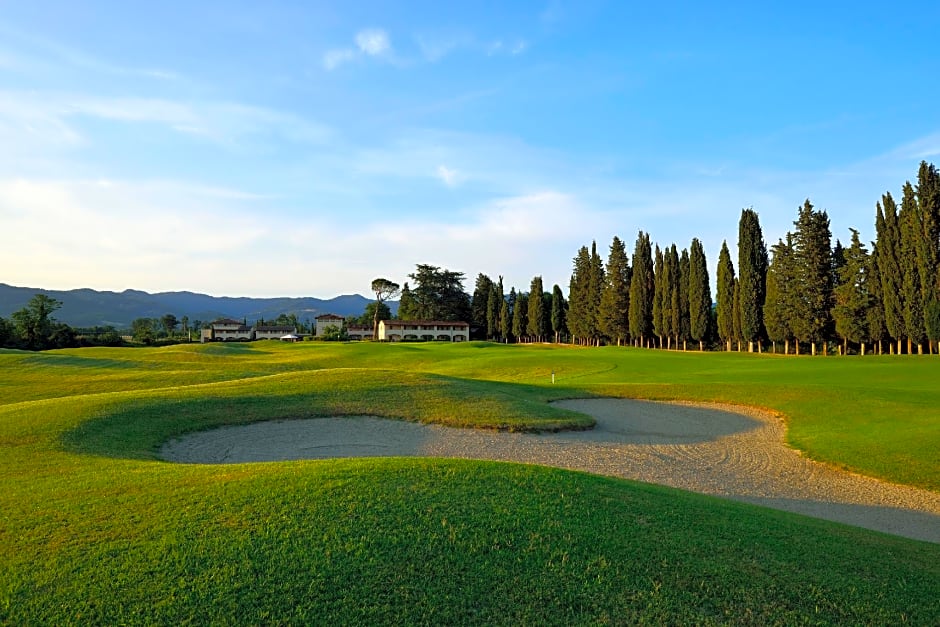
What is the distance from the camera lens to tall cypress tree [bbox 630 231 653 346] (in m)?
72.9

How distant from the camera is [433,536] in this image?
5.80 metres

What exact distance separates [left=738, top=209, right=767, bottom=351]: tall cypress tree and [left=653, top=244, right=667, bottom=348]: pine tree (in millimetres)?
10150

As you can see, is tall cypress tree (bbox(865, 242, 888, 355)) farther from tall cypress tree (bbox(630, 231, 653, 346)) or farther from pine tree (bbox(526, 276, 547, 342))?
pine tree (bbox(526, 276, 547, 342))

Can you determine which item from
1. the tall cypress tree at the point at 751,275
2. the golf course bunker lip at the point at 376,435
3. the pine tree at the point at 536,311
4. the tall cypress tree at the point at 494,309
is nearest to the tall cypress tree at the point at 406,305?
the tall cypress tree at the point at 494,309

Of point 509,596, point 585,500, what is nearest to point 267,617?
point 509,596

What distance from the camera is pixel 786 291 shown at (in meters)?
Result: 56.1

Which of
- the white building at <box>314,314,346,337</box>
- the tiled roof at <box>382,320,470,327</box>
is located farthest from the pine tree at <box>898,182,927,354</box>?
the white building at <box>314,314,346,337</box>

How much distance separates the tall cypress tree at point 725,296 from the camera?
62344mm

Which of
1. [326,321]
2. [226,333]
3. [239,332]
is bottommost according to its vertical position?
[226,333]

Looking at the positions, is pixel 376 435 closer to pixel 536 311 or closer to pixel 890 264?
pixel 890 264

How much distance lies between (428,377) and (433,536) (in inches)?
716

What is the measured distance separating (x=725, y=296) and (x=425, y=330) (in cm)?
6151

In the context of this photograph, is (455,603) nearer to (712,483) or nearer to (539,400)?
(712,483)

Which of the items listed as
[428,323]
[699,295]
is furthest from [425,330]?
[699,295]
